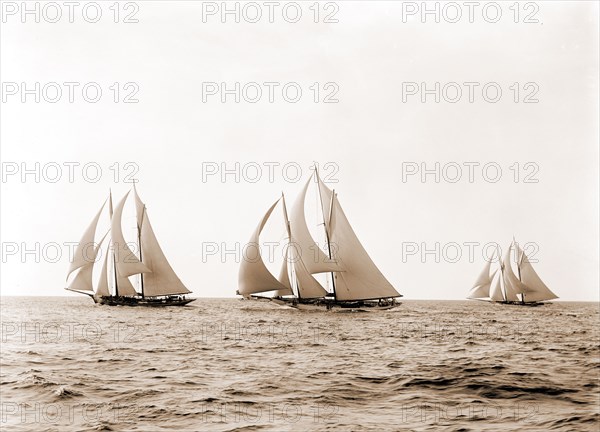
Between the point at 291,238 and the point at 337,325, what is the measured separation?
639 inches

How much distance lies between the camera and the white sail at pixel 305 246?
56406mm

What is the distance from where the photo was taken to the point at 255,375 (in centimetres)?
1964

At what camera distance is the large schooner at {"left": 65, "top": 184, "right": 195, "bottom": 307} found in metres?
65.0

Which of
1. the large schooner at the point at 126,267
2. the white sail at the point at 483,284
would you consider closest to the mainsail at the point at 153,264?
the large schooner at the point at 126,267

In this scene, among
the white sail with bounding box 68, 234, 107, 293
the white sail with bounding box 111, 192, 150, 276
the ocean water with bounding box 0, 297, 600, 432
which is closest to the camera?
the ocean water with bounding box 0, 297, 600, 432

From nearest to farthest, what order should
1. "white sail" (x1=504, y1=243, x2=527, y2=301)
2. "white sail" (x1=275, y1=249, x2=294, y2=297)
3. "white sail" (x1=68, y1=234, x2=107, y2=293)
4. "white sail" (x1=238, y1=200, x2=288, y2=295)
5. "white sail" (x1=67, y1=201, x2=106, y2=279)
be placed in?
"white sail" (x1=238, y1=200, x2=288, y2=295), "white sail" (x1=67, y1=201, x2=106, y2=279), "white sail" (x1=275, y1=249, x2=294, y2=297), "white sail" (x1=68, y1=234, x2=107, y2=293), "white sail" (x1=504, y1=243, x2=527, y2=301)

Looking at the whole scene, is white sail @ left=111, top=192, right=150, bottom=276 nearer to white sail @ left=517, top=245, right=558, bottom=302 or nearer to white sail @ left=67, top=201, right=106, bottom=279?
white sail @ left=67, top=201, right=106, bottom=279

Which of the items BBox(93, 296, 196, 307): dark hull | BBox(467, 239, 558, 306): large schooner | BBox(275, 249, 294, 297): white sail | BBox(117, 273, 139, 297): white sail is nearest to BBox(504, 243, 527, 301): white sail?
BBox(467, 239, 558, 306): large schooner

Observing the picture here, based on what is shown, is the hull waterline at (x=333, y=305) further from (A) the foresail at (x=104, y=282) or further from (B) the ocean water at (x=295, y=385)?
(B) the ocean water at (x=295, y=385)

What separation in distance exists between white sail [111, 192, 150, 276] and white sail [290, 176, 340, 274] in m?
18.0

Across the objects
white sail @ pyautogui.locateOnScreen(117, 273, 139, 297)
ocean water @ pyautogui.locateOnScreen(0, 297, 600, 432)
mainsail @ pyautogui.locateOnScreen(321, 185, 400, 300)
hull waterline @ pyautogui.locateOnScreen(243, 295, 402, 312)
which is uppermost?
mainsail @ pyautogui.locateOnScreen(321, 185, 400, 300)

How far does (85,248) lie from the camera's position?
64.6 m

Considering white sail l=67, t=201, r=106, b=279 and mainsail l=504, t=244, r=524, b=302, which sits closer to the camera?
white sail l=67, t=201, r=106, b=279

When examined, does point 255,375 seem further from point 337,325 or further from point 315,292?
point 315,292
